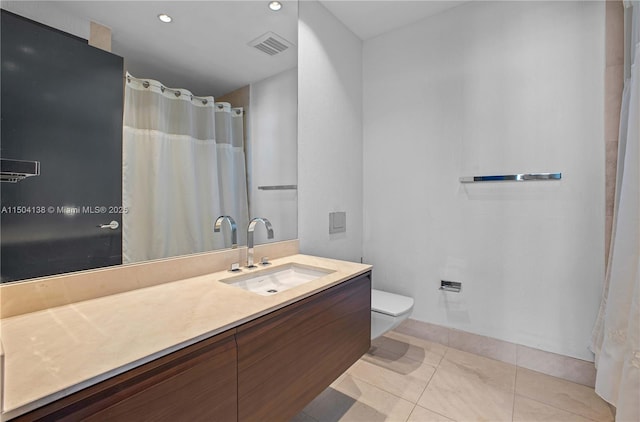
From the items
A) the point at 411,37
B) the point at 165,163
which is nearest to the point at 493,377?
the point at 165,163

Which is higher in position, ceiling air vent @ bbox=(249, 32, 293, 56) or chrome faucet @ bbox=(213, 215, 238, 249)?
ceiling air vent @ bbox=(249, 32, 293, 56)

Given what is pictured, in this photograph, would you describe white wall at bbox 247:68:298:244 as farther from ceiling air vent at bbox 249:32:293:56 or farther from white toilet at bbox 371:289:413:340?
white toilet at bbox 371:289:413:340

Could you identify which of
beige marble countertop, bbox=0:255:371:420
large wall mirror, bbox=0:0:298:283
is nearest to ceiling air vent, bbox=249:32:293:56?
large wall mirror, bbox=0:0:298:283

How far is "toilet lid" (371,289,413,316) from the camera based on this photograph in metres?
1.77

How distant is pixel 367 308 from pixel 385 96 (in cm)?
175

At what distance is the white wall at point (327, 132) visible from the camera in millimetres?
1913

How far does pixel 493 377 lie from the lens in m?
1.76

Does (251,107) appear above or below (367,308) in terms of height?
above

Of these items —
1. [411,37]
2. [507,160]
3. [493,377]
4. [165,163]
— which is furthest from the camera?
[411,37]

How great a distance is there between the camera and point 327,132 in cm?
211

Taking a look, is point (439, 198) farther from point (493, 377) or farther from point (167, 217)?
point (167, 217)

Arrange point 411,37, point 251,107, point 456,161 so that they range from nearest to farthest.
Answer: point 251,107, point 456,161, point 411,37

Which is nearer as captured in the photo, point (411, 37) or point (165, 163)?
point (165, 163)

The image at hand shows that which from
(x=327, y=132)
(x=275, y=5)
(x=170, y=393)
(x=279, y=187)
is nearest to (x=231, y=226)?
(x=279, y=187)
